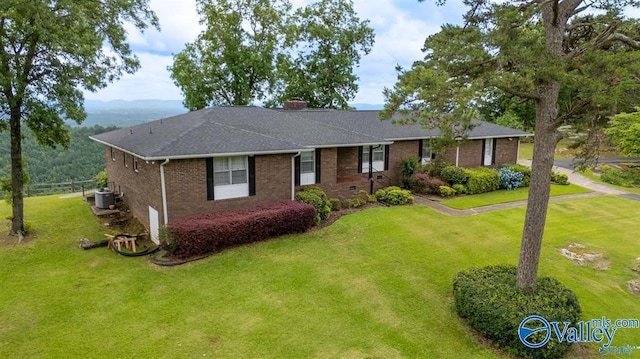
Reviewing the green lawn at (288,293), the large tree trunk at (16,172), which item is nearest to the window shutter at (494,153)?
the green lawn at (288,293)

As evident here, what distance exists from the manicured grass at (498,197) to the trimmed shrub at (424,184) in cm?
113

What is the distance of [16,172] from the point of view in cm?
1330

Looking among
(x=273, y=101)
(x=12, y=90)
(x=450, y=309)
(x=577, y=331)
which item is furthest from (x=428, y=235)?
(x=273, y=101)

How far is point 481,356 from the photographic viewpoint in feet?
24.2

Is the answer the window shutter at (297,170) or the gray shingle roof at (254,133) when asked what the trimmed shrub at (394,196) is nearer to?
the gray shingle roof at (254,133)

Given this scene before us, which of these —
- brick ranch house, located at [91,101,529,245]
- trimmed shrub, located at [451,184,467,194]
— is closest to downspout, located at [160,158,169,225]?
brick ranch house, located at [91,101,529,245]

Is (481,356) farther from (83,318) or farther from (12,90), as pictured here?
(12,90)

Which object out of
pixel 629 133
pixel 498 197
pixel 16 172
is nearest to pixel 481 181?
pixel 498 197

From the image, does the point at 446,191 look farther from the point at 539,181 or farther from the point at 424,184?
the point at 539,181

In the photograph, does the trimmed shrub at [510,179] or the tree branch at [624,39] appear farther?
the trimmed shrub at [510,179]

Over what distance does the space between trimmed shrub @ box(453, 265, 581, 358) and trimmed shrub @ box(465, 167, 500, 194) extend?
1184 centimetres

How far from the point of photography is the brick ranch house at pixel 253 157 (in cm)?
1248

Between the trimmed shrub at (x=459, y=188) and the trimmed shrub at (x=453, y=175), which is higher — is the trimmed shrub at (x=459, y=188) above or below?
below

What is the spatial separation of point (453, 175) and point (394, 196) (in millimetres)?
4646
